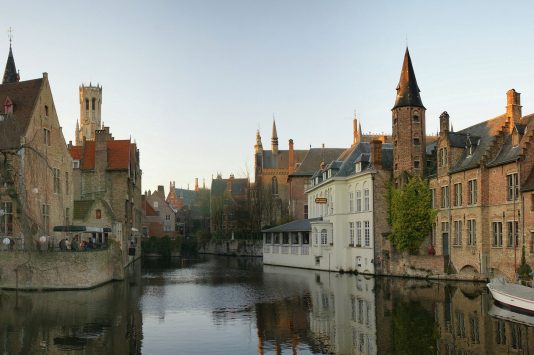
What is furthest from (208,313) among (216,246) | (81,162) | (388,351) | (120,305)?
(216,246)

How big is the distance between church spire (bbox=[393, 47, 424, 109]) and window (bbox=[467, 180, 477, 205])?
8.45 meters

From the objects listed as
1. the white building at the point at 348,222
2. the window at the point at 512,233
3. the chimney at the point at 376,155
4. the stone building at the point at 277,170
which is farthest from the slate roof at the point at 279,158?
the window at the point at 512,233

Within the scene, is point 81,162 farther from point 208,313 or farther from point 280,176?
point 280,176

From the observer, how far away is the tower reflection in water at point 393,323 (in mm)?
17375

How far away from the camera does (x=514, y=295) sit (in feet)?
77.8

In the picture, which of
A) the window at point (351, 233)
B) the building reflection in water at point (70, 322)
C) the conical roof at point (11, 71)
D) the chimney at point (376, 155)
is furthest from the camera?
the conical roof at point (11, 71)

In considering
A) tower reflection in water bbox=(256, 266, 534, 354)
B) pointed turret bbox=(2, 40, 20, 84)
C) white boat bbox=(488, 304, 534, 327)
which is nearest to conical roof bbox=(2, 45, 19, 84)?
pointed turret bbox=(2, 40, 20, 84)

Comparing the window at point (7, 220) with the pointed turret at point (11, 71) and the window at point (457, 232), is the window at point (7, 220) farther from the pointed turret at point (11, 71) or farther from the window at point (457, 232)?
the pointed turret at point (11, 71)

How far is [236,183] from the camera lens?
4225 inches

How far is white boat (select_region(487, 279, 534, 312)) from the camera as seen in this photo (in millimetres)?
22928

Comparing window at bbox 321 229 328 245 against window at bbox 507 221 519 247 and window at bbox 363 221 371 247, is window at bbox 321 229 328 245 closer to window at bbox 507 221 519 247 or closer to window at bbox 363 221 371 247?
window at bbox 363 221 371 247

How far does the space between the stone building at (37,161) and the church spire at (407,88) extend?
79.0ft

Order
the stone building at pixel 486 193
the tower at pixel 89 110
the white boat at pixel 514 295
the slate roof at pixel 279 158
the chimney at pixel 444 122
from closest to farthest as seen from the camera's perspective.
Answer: the white boat at pixel 514 295 < the stone building at pixel 486 193 < the chimney at pixel 444 122 < the slate roof at pixel 279 158 < the tower at pixel 89 110

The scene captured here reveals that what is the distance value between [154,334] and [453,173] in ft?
83.3
